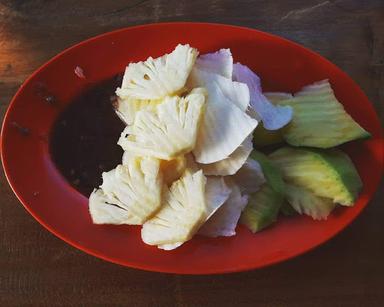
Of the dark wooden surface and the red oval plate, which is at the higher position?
the red oval plate

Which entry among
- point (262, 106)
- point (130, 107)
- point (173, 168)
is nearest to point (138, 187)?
point (173, 168)

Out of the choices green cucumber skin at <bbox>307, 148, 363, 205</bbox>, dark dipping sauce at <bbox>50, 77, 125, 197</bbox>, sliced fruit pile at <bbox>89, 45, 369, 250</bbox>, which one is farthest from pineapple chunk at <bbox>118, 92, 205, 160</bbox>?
green cucumber skin at <bbox>307, 148, 363, 205</bbox>

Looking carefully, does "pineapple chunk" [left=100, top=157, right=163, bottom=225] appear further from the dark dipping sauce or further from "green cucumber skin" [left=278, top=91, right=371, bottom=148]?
"green cucumber skin" [left=278, top=91, right=371, bottom=148]

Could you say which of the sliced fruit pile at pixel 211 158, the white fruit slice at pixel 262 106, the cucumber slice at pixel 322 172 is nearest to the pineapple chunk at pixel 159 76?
the sliced fruit pile at pixel 211 158

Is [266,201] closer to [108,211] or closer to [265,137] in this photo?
[265,137]

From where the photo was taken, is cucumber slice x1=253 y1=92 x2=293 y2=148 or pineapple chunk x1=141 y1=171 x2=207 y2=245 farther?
cucumber slice x1=253 y1=92 x2=293 y2=148

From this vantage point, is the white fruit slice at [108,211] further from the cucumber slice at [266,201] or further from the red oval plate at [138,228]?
the cucumber slice at [266,201]

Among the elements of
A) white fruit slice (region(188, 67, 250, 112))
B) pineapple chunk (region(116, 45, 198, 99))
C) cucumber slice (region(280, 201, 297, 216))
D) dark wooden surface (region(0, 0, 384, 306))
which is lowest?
dark wooden surface (region(0, 0, 384, 306))
